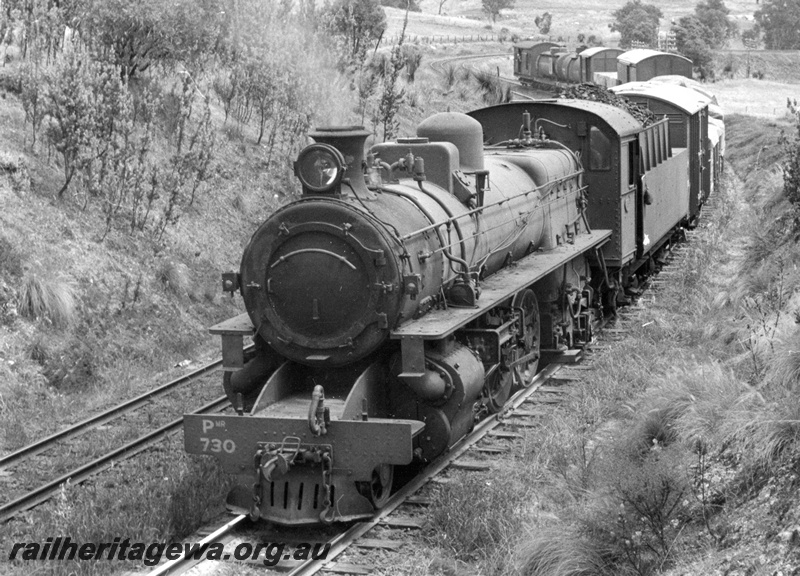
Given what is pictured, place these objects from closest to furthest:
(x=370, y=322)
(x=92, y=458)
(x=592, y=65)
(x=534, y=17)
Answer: (x=370, y=322) → (x=92, y=458) → (x=592, y=65) → (x=534, y=17)

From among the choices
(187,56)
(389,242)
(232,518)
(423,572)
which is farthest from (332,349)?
(187,56)

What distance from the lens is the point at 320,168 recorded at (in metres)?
8.50

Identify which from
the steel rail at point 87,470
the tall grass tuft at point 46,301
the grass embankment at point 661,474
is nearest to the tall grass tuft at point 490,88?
the tall grass tuft at point 46,301

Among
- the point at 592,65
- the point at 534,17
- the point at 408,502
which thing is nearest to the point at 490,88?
the point at 592,65

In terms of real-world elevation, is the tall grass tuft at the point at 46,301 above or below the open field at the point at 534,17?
below

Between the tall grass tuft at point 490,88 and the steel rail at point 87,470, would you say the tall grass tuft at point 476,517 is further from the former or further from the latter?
the tall grass tuft at point 490,88

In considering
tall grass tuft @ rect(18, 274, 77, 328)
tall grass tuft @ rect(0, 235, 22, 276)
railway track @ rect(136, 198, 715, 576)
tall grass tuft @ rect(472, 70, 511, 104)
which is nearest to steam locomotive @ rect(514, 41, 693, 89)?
tall grass tuft @ rect(472, 70, 511, 104)

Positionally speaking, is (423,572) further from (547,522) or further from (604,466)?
(604,466)

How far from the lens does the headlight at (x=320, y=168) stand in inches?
329

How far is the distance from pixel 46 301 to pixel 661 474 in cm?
866

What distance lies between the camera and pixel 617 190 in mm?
14211

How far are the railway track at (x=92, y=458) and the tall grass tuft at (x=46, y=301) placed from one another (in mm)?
1799
